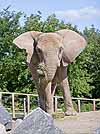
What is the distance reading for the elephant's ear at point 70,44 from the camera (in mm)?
10095

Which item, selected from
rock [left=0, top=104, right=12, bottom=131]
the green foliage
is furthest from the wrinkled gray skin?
the green foliage

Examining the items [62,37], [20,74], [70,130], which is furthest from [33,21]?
[70,130]

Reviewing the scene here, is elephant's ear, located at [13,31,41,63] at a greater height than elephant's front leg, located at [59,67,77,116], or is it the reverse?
elephant's ear, located at [13,31,41,63]

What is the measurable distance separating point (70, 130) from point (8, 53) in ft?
49.4

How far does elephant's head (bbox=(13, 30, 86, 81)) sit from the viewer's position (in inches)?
366

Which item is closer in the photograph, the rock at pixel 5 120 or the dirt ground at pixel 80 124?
the rock at pixel 5 120

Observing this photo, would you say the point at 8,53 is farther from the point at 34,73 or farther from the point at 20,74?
the point at 34,73

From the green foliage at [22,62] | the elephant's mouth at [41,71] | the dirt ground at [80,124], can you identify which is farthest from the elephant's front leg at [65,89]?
the green foliage at [22,62]

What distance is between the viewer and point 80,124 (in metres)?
8.16

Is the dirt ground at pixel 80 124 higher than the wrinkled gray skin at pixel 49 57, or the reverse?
the wrinkled gray skin at pixel 49 57

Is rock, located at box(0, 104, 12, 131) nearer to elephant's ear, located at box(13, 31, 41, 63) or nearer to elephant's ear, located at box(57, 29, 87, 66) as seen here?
elephant's ear, located at box(13, 31, 41, 63)

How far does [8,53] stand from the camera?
22141 millimetres

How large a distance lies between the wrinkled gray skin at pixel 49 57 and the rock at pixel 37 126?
3.61 metres

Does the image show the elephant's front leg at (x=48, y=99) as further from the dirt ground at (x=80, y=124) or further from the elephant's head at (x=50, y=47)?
the dirt ground at (x=80, y=124)
